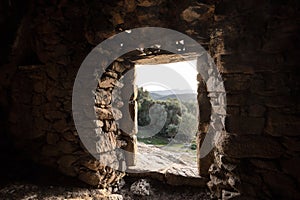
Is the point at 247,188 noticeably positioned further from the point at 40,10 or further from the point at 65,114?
the point at 40,10

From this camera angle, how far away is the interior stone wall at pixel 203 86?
1.41 m

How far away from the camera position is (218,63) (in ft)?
5.43

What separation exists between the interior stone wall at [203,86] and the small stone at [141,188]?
327 millimetres

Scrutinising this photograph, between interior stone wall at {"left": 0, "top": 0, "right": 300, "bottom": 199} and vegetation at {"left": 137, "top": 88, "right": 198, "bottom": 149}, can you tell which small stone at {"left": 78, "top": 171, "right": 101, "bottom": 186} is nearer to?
Answer: interior stone wall at {"left": 0, "top": 0, "right": 300, "bottom": 199}

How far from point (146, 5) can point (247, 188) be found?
187 cm

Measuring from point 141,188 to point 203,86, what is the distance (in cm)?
158

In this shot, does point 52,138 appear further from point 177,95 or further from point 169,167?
point 177,95

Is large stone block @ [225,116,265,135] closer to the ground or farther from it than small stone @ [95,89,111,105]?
closer to the ground

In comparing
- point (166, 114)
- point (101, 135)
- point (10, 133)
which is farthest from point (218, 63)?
point (166, 114)

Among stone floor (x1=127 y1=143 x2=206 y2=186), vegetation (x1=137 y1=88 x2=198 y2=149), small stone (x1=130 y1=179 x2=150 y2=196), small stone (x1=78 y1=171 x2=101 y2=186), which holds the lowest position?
small stone (x1=130 y1=179 x2=150 y2=196)

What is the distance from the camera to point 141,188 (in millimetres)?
2703

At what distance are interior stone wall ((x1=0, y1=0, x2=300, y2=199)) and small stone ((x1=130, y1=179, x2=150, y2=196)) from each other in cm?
33

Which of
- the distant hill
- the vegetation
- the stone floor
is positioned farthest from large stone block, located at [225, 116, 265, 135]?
the vegetation

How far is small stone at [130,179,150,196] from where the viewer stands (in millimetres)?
2660
